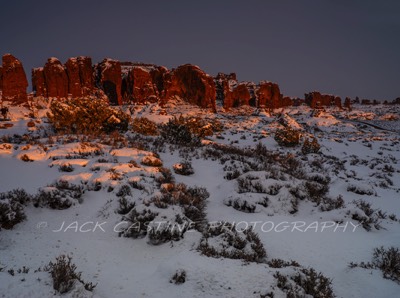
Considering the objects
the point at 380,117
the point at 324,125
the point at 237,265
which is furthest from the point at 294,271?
the point at 380,117

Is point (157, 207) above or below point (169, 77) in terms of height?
below

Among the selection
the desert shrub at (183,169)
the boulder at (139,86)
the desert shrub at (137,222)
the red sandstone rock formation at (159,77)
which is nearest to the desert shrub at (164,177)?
the desert shrub at (183,169)

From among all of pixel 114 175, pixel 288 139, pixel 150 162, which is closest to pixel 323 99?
pixel 288 139

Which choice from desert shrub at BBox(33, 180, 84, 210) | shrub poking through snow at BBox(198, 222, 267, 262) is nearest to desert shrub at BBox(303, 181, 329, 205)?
shrub poking through snow at BBox(198, 222, 267, 262)

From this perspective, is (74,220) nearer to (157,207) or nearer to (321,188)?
(157,207)

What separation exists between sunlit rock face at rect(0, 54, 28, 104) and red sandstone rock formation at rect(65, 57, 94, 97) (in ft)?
53.1

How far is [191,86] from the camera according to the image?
7612 centimetres

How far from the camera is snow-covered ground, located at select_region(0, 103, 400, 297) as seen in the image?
14.0 ft

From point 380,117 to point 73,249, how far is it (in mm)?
93845

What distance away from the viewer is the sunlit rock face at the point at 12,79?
4546cm

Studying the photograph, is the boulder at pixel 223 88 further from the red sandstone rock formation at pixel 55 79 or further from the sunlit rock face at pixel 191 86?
the red sandstone rock formation at pixel 55 79

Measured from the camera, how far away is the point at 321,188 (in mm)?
10039

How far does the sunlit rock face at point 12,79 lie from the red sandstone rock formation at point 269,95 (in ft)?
243

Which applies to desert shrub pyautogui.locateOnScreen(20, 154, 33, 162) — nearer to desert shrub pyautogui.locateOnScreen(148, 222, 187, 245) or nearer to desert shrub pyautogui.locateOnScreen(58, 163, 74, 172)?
desert shrub pyautogui.locateOnScreen(58, 163, 74, 172)
